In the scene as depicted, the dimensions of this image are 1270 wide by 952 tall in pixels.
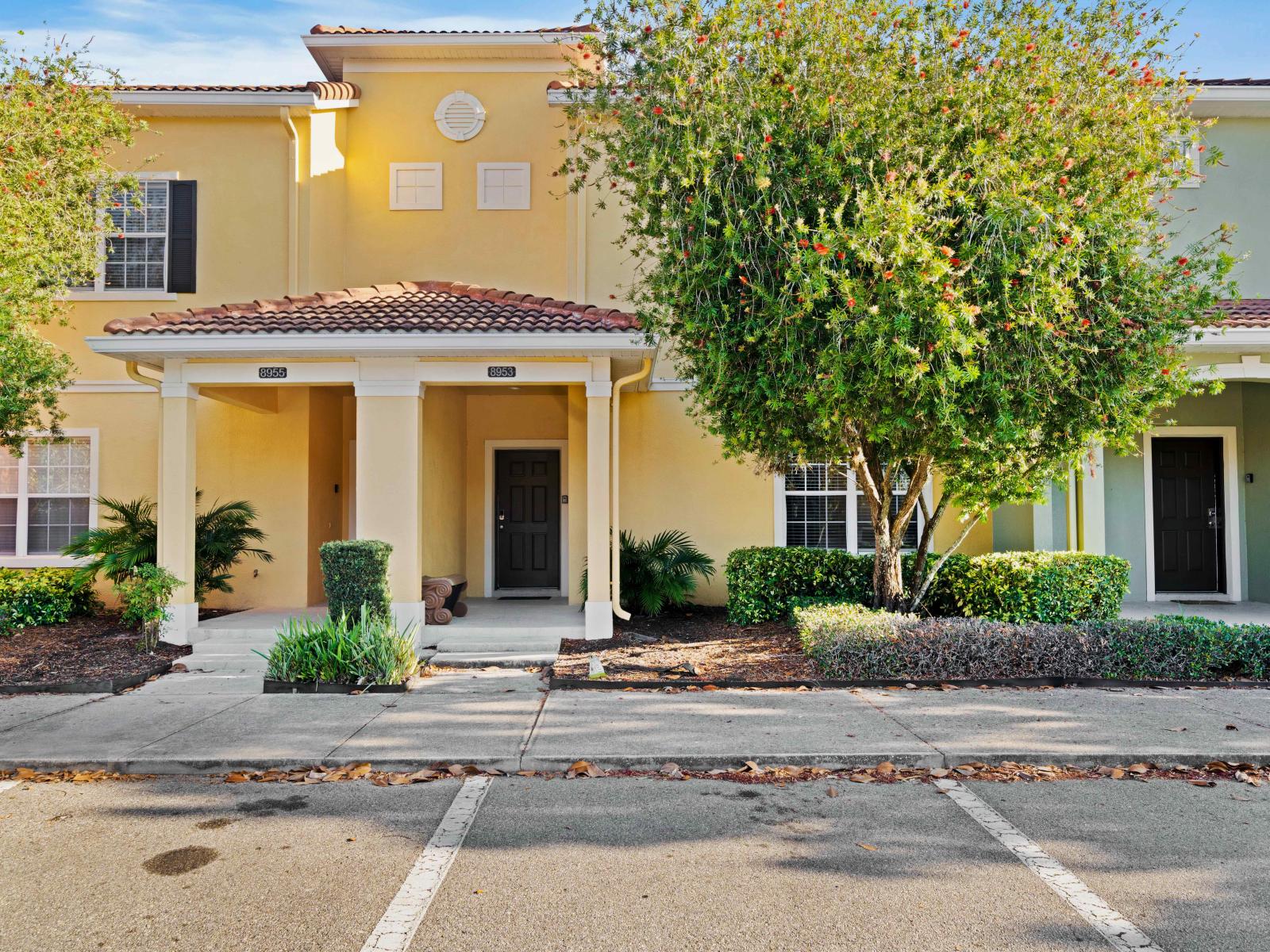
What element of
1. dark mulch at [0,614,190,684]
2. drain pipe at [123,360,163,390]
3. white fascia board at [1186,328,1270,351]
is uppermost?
white fascia board at [1186,328,1270,351]

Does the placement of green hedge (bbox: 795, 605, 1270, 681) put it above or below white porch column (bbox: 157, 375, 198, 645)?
below

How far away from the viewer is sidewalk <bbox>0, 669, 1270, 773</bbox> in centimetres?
540

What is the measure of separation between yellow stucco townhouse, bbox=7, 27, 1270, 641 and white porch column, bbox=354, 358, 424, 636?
36.8 inches

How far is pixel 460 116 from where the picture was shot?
40.9 ft

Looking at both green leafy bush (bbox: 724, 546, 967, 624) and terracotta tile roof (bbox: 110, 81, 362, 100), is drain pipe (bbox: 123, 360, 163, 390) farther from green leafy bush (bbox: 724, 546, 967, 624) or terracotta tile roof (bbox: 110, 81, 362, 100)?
green leafy bush (bbox: 724, 546, 967, 624)

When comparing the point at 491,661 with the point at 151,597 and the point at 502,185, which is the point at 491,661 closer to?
the point at 151,597

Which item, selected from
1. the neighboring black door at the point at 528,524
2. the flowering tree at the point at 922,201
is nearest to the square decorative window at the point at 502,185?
the neighboring black door at the point at 528,524

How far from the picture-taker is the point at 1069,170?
7074 millimetres

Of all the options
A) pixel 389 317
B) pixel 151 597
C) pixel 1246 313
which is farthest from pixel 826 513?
pixel 151 597

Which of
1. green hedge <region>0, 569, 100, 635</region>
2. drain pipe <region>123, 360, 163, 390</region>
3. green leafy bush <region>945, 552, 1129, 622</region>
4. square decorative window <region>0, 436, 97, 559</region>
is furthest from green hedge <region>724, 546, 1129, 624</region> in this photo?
square decorative window <region>0, 436, 97, 559</region>

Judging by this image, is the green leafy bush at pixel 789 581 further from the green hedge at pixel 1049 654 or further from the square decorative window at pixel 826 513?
the green hedge at pixel 1049 654

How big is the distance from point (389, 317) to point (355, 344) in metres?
0.58

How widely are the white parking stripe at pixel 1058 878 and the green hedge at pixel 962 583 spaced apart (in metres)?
4.94

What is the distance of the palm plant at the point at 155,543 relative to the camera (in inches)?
384
